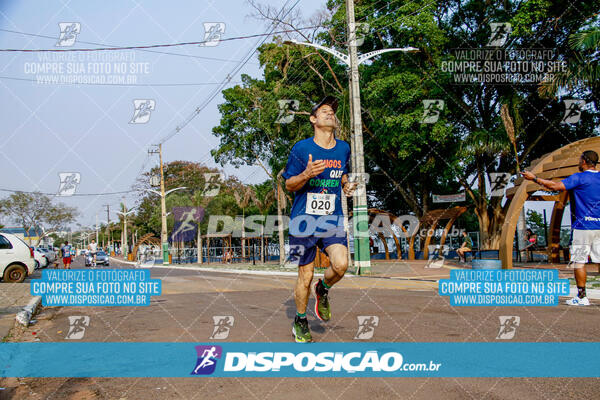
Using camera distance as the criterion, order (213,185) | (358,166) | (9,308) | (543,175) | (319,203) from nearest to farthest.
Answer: (319,203) → (9,308) → (543,175) → (358,166) → (213,185)

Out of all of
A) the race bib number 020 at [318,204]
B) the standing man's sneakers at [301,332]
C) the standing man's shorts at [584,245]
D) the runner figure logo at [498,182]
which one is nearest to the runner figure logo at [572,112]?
the runner figure logo at [498,182]

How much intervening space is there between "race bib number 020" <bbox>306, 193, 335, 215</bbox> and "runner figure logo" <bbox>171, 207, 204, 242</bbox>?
37.5m

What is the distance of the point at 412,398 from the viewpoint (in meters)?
3.28

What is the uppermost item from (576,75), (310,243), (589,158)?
(576,75)

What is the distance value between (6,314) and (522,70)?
22.8m

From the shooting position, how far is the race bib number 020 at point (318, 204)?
5.08m

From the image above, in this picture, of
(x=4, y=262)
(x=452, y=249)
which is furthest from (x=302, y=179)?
(x=452, y=249)

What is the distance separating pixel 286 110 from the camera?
27.7 metres

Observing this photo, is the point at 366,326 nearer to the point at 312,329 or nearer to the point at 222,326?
the point at 312,329

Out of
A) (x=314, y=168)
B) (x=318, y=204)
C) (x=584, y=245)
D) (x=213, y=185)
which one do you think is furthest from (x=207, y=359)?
(x=213, y=185)

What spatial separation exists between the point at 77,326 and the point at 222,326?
2254 mm

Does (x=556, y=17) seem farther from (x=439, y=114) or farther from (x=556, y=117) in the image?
(x=439, y=114)

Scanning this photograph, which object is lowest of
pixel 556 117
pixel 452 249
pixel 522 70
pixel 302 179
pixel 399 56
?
pixel 452 249

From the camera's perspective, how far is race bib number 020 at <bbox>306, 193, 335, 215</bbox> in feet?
16.7
